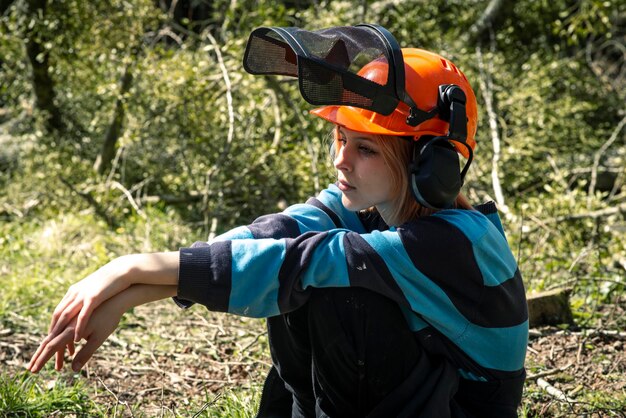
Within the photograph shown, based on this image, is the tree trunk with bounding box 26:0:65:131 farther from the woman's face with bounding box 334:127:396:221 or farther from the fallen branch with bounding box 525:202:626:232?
the woman's face with bounding box 334:127:396:221

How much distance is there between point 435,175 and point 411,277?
0.26 meters

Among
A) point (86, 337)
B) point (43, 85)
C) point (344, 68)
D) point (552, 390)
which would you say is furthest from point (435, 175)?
point (43, 85)

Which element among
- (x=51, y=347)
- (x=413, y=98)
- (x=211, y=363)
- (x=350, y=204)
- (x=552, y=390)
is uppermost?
(x=413, y=98)

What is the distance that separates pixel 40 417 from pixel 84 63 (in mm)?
4550

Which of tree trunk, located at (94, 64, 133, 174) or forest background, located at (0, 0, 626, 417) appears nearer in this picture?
forest background, located at (0, 0, 626, 417)

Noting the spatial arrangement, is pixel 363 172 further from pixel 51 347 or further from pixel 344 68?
pixel 51 347

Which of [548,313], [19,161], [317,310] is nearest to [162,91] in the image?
[19,161]

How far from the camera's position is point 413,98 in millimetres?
2166

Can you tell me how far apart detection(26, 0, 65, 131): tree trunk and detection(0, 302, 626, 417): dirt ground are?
362 cm

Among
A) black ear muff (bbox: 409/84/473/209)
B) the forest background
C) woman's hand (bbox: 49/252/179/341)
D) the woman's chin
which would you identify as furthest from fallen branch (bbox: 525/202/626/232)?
woman's hand (bbox: 49/252/179/341)

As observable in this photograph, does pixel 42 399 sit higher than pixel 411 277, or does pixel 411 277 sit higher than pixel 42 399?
pixel 411 277

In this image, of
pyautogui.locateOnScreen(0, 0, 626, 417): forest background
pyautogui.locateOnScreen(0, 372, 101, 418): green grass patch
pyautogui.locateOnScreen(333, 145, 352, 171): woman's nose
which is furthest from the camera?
pyautogui.locateOnScreen(0, 0, 626, 417): forest background

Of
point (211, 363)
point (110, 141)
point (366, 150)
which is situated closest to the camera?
point (366, 150)

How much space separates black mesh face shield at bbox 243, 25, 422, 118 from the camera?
6.75 feet
